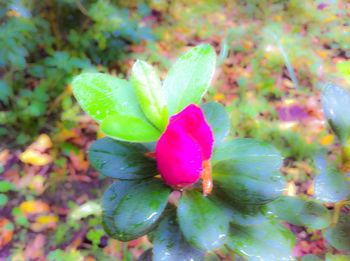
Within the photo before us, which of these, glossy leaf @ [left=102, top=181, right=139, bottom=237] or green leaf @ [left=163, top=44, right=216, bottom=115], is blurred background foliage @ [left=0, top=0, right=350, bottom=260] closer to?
glossy leaf @ [left=102, top=181, right=139, bottom=237]

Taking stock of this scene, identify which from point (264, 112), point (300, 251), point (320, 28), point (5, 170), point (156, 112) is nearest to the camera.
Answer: point (156, 112)

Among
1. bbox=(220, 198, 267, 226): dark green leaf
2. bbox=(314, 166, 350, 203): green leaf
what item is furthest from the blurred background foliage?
bbox=(220, 198, 267, 226): dark green leaf

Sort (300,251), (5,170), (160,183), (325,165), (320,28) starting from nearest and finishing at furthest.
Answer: (160,183)
(325,165)
(300,251)
(5,170)
(320,28)

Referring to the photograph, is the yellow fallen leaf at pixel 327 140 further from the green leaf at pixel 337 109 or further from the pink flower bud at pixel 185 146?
the pink flower bud at pixel 185 146

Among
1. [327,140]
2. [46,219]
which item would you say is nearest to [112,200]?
[46,219]

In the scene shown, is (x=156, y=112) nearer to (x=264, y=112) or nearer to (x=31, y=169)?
(x=31, y=169)

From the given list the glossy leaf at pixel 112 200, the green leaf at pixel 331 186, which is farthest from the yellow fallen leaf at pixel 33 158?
the green leaf at pixel 331 186

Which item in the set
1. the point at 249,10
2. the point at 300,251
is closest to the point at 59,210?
the point at 300,251
